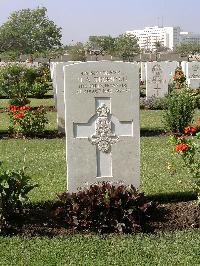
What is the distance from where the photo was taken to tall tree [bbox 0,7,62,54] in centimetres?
10081

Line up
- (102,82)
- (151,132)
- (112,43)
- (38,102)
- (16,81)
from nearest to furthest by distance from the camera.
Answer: (102,82)
(151,132)
(38,102)
(16,81)
(112,43)

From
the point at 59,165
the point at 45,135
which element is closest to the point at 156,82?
the point at 45,135

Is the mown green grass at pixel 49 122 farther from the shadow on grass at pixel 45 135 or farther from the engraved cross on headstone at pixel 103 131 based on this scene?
the engraved cross on headstone at pixel 103 131

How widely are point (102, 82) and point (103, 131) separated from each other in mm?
611

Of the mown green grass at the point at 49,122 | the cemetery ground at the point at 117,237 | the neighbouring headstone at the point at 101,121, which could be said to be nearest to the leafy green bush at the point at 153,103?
the mown green grass at the point at 49,122

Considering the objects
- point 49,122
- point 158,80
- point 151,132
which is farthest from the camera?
point 158,80

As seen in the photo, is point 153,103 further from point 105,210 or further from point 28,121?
point 105,210

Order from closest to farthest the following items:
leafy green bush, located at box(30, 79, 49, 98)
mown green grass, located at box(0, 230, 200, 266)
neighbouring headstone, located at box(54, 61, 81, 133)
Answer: mown green grass, located at box(0, 230, 200, 266)
neighbouring headstone, located at box(54, 61, 81, 133)
leafy green bush, located at box(30, 79, 49, 98)

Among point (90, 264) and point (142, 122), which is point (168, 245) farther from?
point (142, 122)

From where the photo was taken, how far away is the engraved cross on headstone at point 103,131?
6.57m

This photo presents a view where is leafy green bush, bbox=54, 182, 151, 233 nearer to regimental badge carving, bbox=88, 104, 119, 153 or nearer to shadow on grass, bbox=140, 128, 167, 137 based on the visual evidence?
regimental badge carving, bbox=88, 104, 119, 153

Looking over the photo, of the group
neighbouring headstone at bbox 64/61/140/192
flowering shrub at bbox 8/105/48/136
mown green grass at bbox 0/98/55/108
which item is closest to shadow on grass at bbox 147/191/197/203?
neighbouring headstone at bbox 64/61/140/192

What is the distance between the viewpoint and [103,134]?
6.62m

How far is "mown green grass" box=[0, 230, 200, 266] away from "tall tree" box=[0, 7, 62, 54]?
9572 cm
